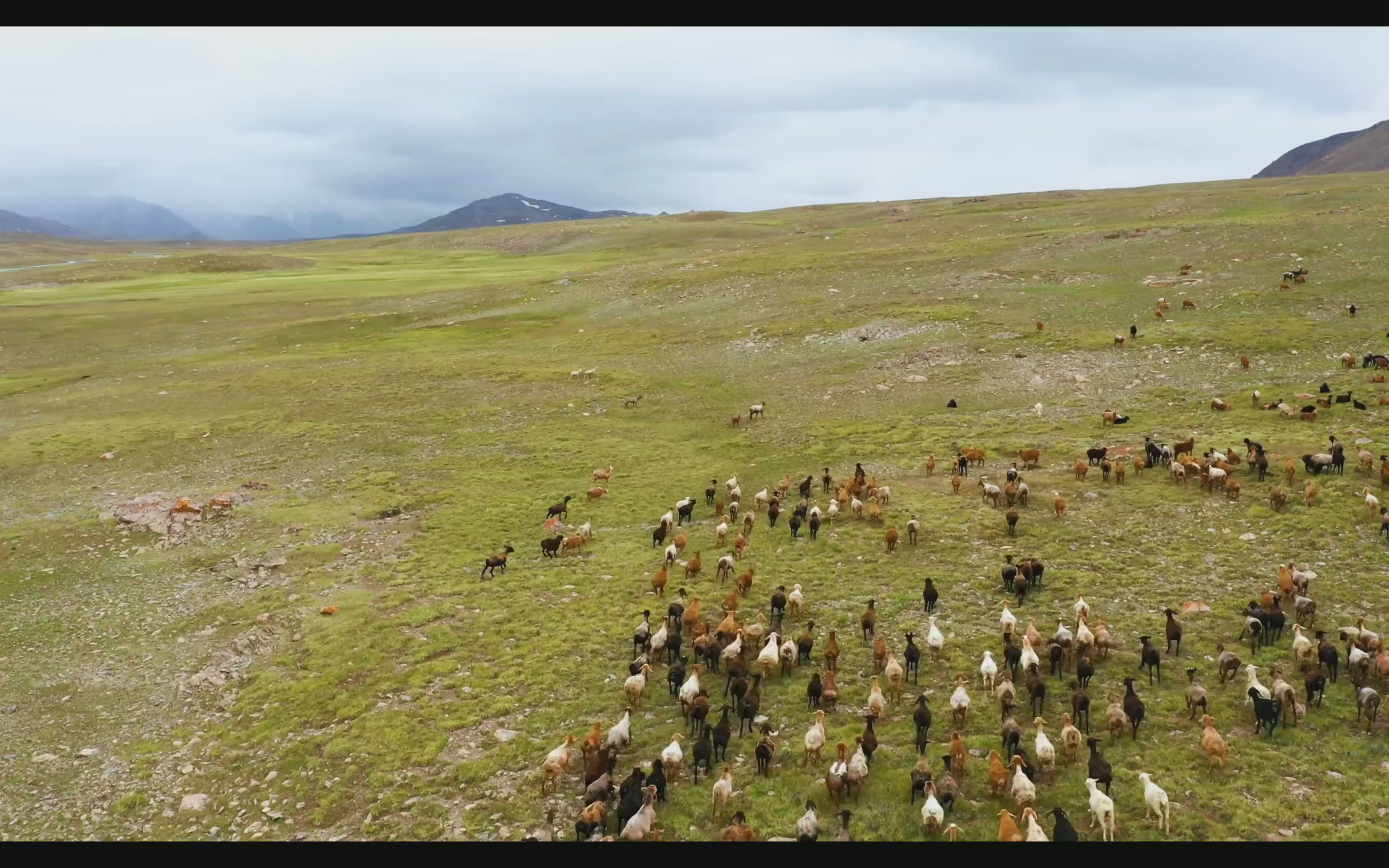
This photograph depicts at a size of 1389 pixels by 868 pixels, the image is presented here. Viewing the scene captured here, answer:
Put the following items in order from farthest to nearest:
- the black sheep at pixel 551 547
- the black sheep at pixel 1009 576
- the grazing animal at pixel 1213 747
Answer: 1. the black sheep at pixel 551 547
2. the black sheep at pixel 1009 576
3. the grazing animal at pixel 1213 747

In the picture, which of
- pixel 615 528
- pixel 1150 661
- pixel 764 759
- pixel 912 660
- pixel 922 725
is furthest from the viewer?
pixel 615 528

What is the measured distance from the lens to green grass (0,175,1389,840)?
48.6ft

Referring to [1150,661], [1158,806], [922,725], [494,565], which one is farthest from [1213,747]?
[494,565]

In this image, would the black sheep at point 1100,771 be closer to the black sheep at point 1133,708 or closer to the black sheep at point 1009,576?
the black sheep at point 1133,708

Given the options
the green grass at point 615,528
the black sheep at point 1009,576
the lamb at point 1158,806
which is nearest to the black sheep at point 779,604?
the green grass at point 615,528

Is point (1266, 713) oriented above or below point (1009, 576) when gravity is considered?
below

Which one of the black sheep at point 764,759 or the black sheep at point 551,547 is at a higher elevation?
the black sheep at point 551,547

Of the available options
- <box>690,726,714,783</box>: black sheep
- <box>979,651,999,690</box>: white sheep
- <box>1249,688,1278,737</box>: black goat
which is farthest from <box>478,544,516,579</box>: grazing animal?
<box>1249,688,1278,737</box>: black goat

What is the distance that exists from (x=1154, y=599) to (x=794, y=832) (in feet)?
39.5

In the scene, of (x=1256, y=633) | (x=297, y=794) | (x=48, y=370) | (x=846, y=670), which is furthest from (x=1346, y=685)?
(x=48, y=370)

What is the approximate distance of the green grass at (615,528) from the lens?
14828 mm

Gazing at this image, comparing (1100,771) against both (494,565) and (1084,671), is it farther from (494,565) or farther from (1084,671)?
(494,565)

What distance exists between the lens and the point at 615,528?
92.9ft

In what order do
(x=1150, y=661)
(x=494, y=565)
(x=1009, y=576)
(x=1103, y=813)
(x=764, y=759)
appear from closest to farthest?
(x=1103, y=813)
(x=764, y=759)
(x=1150, y=661)
(x=1009, y=576)
(x=494, y=565)
